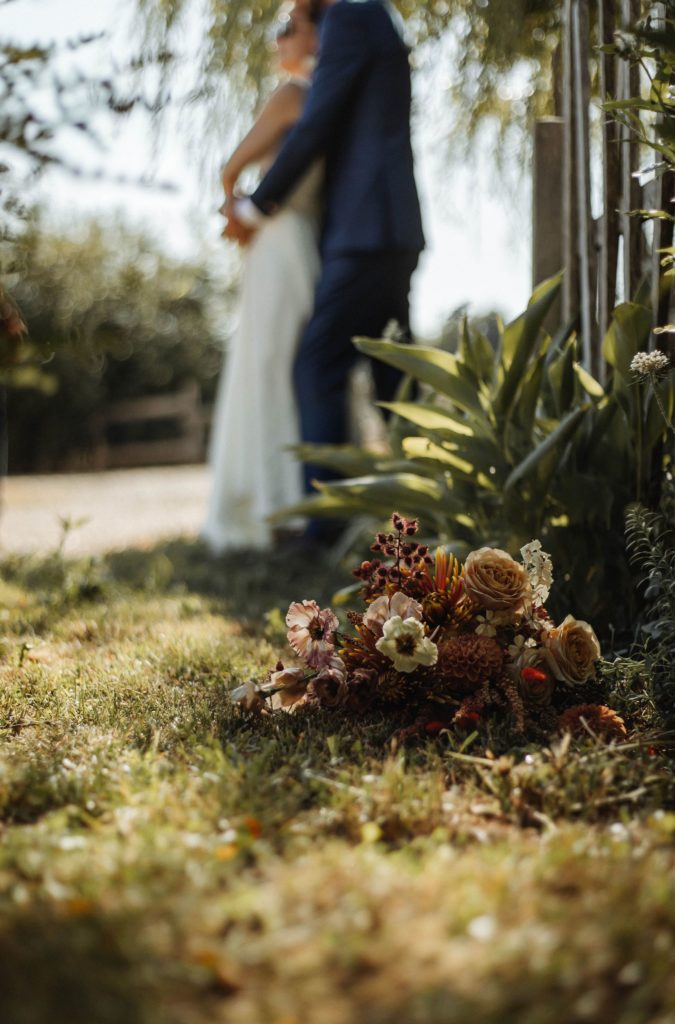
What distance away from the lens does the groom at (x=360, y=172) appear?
3416mm

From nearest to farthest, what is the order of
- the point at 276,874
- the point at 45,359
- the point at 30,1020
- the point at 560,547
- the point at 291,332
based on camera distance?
the point at 30,1020, the point at 276,874, the point at 45,359, the point at 560,547, the point at 291,332

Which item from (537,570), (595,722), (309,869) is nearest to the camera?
(309,869)

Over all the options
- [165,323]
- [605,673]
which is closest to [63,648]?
[605,673]

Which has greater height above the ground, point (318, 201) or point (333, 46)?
point (333, 46)

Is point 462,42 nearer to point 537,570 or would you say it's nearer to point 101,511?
point 537,570

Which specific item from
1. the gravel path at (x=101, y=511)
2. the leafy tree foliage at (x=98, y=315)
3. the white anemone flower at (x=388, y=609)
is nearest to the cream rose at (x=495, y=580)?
the white anemone flower at (x=388, y=609)

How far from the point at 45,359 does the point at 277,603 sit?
134 centimetres

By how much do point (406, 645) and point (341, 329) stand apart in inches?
87.4

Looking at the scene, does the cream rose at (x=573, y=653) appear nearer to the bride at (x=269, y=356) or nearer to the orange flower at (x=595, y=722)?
the orange flower at (x=595, y=722)

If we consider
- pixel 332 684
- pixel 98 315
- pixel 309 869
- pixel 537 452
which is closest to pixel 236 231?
pixel 537 452

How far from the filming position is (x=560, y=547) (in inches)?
83.3

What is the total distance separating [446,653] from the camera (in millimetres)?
1683

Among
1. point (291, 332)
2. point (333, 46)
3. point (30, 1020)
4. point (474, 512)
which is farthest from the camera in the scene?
point (291, 332)

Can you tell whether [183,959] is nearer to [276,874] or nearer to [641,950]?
[276,874]
